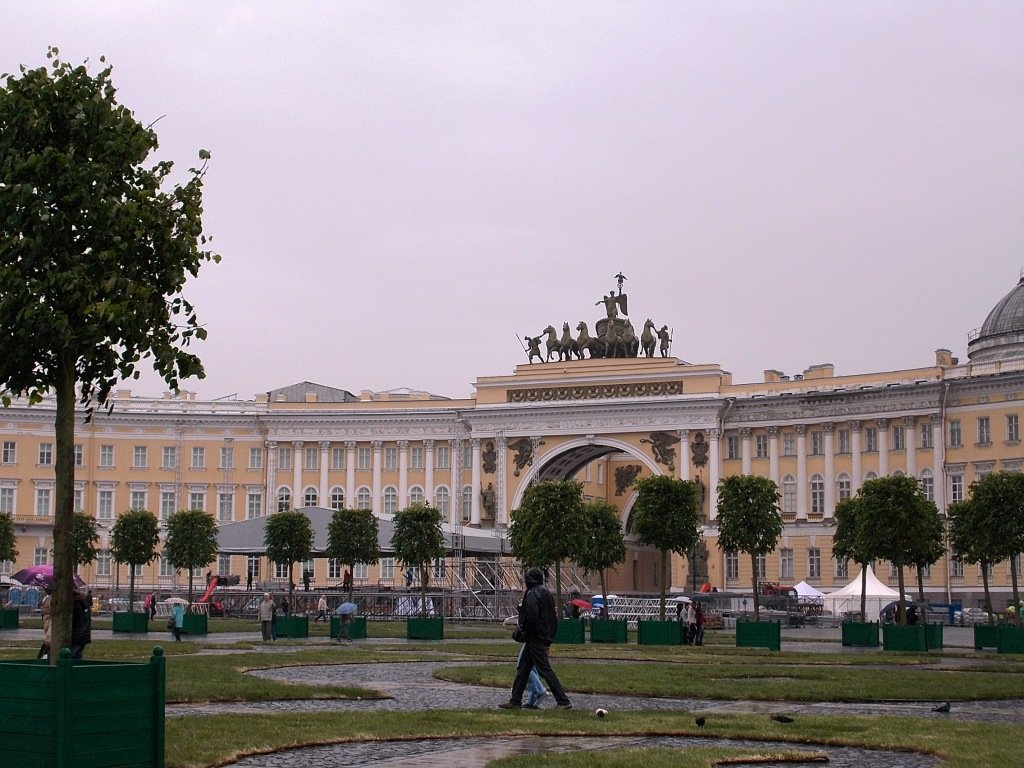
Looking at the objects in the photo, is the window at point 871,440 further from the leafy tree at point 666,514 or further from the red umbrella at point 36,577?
the red umbrella at point 36,577

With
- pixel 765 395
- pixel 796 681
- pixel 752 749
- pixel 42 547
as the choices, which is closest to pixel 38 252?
pixel 752 749

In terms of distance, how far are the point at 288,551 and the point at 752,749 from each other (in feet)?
181

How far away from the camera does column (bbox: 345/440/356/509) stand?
9862 centimetres

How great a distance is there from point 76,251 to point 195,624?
122ft

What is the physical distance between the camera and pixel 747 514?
56406 millimetres

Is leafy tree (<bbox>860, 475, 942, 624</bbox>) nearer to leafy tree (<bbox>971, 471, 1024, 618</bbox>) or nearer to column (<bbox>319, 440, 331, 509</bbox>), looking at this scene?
leafy tree (<bbox>971, 471, 1024, 618</bbox>)

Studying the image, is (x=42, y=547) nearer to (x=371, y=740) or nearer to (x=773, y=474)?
(x=773, y=474)

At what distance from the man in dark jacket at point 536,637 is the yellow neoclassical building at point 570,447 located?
185 ft

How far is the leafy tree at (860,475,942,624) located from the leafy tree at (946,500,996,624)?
2.16m

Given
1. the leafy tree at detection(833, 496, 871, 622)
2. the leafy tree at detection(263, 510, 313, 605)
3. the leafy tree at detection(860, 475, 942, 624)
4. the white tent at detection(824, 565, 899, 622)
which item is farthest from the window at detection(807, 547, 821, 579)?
the leafy tree at detection(860, 475, 942, 624)

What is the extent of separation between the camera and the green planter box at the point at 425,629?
47812 mm

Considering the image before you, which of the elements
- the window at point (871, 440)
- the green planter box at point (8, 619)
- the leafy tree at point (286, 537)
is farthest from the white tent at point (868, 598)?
the green planter box at point (8, 619)

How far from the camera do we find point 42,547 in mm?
95188

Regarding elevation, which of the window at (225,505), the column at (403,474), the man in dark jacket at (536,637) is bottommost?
the man in dark jacket at (536,637)
